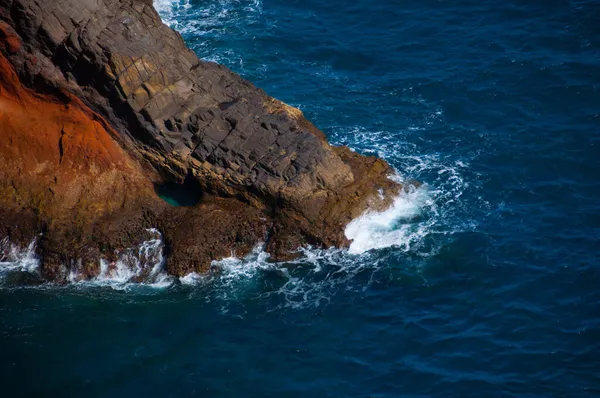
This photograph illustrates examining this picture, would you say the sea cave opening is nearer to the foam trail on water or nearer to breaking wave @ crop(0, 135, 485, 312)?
breaking wave @ crop(0, 135, 485, 312)

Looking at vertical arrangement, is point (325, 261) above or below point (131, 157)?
below

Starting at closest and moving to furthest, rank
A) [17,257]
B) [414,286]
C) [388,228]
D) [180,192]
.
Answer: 1. [414,286]
2. [17,257]
3. [388,228]
4. [180,192]

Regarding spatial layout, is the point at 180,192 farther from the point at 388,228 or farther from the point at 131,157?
the point at 388,228

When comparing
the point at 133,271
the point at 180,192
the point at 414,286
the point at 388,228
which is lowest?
the point at 414,286

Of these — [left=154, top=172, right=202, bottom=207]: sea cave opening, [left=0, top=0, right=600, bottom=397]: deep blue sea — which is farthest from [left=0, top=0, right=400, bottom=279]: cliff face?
[left=0, top=0, right=600, bottom=397]: deep blue sea

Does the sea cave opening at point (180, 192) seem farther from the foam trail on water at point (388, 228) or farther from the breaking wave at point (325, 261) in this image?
the foam trail on water at point (388, 228)

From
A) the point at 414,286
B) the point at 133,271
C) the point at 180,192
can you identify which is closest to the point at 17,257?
the point at 133,271

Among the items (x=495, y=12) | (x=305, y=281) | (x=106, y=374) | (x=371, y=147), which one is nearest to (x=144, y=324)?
(x=106, y=374)
